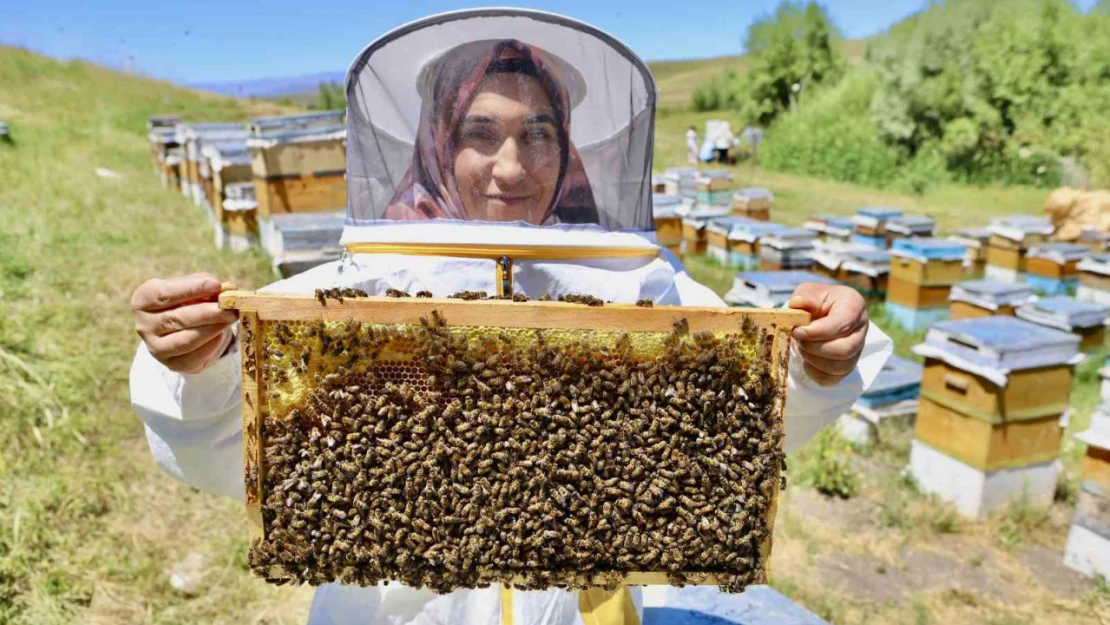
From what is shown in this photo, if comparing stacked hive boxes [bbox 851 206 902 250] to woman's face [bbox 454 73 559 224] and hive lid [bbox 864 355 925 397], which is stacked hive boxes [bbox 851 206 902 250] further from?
woman's face [bbox 454 73 559 224]

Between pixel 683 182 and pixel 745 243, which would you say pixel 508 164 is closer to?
pixel 745 243

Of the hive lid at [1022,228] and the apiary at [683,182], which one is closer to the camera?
the hive lid at [1022,228]

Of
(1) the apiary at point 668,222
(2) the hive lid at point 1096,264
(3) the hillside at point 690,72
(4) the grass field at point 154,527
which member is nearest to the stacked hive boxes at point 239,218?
(4) the grass field at point 154,527

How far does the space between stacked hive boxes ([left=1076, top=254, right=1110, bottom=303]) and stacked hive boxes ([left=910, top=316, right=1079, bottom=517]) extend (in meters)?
4.01

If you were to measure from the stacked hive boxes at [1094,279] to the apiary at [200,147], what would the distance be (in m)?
10.7

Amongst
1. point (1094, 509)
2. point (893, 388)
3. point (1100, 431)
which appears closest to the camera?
point (1100, 431)

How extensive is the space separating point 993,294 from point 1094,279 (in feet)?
7.42

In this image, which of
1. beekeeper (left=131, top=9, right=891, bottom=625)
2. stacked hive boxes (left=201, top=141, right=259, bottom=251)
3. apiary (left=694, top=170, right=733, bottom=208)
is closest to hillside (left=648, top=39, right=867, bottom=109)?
apiary (left=694, top=170, right=733, bottom=208)

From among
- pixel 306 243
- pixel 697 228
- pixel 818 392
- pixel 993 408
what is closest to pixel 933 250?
pixel 993 408

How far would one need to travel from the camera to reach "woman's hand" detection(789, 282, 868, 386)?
146 centimetres

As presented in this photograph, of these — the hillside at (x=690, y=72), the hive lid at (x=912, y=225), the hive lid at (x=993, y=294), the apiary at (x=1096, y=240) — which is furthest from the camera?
the hillside at (x=690, y=72)

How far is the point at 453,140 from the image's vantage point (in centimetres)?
176

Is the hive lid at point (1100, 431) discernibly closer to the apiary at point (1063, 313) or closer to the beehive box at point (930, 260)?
the apiary at point (1063, 313)

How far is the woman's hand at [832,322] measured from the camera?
57.5 inches
